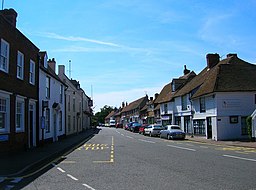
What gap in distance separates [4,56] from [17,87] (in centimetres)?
246

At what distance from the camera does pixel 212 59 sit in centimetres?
4222

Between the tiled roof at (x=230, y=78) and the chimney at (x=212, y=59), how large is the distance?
2.69 m

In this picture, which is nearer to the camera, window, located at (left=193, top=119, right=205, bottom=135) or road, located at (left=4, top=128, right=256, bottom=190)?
road, located at (left=4, top=128, right=256, bottom=190)

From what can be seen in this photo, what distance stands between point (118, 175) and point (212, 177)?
3148 mm

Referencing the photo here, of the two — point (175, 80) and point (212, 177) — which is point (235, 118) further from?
point (212, 177)

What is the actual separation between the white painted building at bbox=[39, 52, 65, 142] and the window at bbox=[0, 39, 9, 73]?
6.32 m

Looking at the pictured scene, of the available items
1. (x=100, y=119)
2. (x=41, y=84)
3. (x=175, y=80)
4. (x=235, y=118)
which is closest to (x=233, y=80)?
(x=235, y=118)

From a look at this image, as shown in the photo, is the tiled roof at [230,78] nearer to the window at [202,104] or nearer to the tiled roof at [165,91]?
the window at [202,104]

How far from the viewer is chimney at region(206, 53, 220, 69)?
138ft

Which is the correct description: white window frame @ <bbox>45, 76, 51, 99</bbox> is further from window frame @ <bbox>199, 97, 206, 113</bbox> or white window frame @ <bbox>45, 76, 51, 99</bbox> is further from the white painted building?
window frame @ <bbox>199, 97, 206, 113</bbox>

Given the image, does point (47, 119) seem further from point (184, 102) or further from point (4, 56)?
point (184, 102)

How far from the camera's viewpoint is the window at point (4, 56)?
16.3 meters

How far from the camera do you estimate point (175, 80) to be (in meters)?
51.2

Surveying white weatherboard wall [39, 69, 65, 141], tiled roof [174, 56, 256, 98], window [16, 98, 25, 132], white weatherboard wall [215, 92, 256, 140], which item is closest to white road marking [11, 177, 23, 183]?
window [16, 98, 25, 132]
